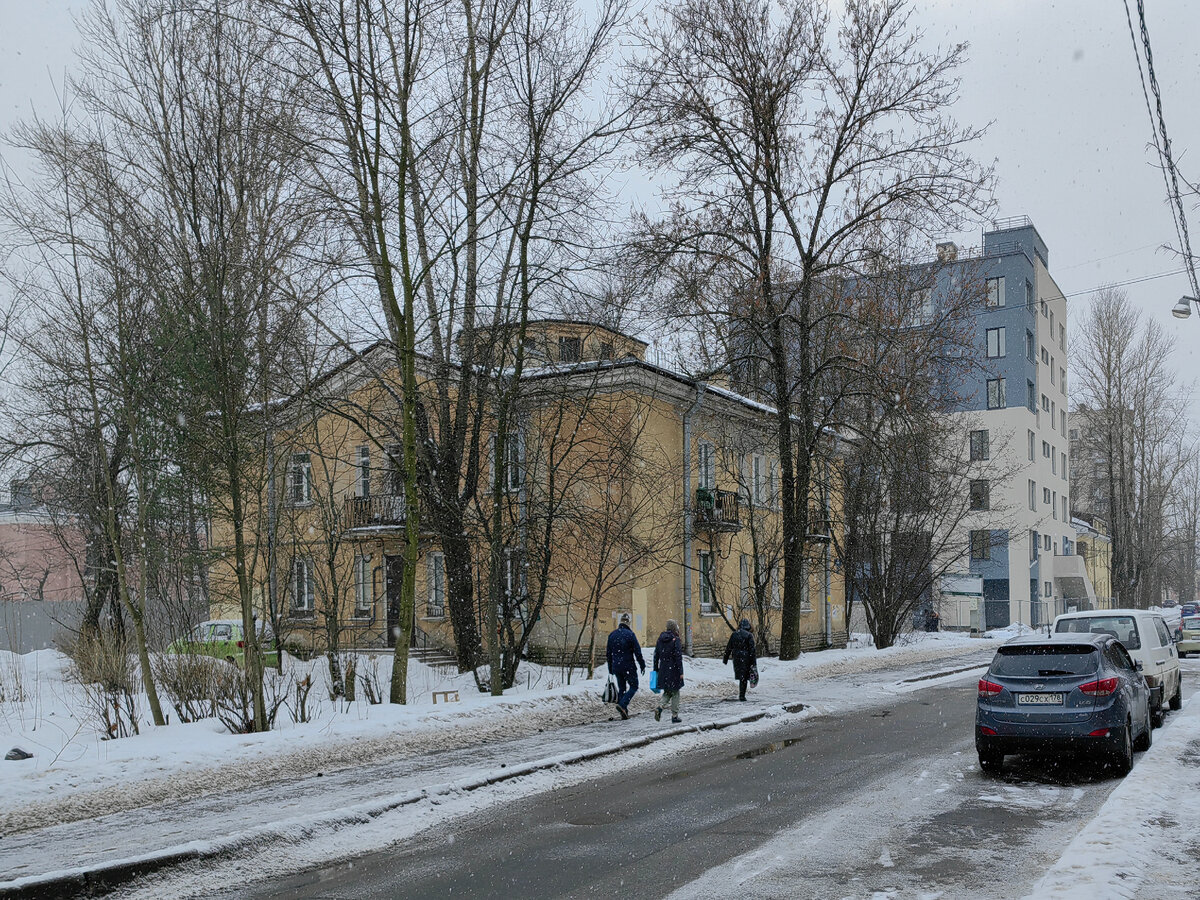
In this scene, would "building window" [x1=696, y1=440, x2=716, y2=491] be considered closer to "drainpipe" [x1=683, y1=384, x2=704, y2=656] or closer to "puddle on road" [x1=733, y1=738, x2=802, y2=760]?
"drainpipe" [x1=683, y1=384, x2=704, y2=656]

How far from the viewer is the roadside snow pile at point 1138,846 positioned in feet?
21.7

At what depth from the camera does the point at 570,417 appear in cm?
2809

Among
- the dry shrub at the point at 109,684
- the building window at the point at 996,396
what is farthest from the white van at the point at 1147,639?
the building window at the point at 996,396

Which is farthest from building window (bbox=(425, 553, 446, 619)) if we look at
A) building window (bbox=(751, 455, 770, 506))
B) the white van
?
the white van

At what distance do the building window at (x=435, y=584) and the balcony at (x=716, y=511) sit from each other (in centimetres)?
745

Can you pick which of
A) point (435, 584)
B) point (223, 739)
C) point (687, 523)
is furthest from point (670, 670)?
point (435, 584)

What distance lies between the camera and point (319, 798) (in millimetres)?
10211

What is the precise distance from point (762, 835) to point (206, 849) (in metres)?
4.35

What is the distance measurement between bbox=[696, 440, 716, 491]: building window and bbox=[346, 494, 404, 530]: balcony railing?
9.00 m

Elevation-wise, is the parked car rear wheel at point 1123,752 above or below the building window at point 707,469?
below

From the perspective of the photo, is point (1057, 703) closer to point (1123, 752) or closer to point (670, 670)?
point (1123, 752)

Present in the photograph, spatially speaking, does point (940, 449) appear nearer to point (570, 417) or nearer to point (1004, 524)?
point (570, 417)

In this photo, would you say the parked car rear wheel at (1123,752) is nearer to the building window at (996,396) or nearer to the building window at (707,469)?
the building window at (707,469)

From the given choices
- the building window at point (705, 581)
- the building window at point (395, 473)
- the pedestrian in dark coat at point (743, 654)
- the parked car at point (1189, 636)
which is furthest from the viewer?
the parked car at point (1189, 636)
